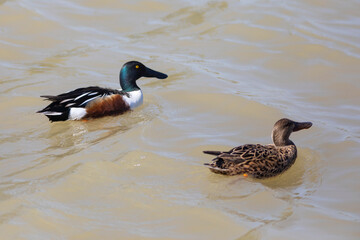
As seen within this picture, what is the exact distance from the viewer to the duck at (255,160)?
247 inches

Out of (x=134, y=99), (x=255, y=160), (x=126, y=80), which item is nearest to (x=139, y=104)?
(x=134, y=99)

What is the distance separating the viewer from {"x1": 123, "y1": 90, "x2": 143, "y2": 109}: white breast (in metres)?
8.47

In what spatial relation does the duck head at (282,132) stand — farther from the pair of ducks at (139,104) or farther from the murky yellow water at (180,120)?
the murky yellow water at (180,120)

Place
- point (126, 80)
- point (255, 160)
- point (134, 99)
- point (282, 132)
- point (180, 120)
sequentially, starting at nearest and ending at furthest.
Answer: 1. point (255, 160)
2. point (282, 132)
3. point (180, 120)
4. point (134, 99)
5. point (126, 80)

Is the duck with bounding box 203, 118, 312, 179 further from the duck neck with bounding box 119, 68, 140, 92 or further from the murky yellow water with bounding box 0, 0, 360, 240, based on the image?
the duck neck with bounding box 119, 68, 140, 92

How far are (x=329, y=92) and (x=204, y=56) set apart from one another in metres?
2.20

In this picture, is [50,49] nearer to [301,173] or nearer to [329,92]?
[329,92]

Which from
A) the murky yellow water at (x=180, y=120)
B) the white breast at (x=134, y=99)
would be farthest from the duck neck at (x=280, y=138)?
the white breast at (x=134, y=99)

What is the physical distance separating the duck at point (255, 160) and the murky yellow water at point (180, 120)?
11 cm

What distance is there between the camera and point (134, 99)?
8.54 meters

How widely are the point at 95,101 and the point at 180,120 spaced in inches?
45.5

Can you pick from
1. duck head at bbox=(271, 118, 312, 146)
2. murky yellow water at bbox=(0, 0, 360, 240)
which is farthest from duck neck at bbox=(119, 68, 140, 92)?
duck head at bbox=(271, 118, 312, 146)

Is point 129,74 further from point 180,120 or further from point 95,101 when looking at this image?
point 180,120

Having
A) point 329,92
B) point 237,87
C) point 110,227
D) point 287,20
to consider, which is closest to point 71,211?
point 110,227
